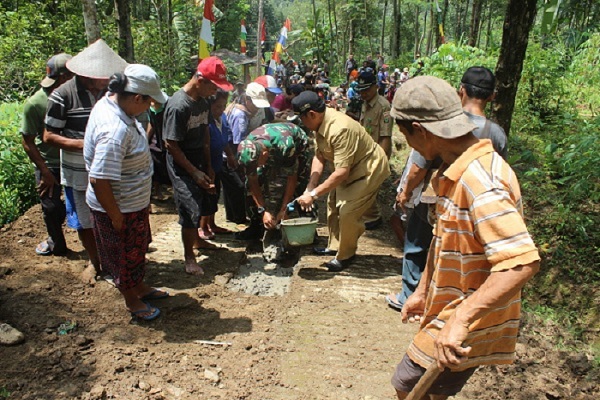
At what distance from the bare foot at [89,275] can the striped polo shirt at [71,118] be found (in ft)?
2.52

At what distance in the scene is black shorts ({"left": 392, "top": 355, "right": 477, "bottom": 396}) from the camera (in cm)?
180

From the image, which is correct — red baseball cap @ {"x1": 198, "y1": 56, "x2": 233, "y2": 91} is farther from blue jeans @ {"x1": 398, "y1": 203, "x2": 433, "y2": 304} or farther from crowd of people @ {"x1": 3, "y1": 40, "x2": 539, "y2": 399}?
blue jeans @ {"x1": 398, "y1": 203, "x2": 433, "y2": 304}

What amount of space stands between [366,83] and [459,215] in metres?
4.26

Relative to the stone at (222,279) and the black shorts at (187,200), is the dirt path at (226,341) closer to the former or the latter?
the stone at (222,279)

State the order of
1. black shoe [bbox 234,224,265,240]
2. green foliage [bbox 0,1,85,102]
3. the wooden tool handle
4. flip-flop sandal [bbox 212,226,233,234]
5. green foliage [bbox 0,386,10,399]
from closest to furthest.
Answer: the wooden tool handle, green foliage [bbox 0,386,10,399], black shoe [bbox 234,224,265,240], flip-flop sandal [bbox 212,226,233,234], green foliage [bbox 0,1,85,102]

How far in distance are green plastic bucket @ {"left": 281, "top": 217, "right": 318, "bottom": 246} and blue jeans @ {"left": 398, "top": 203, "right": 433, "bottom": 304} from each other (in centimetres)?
99

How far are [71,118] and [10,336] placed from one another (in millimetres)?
1666

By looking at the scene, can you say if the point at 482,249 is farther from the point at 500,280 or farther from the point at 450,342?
the point at 450,342

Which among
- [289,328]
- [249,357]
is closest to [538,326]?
[289,328]

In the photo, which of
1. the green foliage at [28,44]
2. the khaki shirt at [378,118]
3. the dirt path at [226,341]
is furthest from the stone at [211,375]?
the green foliage at [28,44]

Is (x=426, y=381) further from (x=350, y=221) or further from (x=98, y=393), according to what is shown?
(x=350, y=221)

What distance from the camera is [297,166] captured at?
4496 mm

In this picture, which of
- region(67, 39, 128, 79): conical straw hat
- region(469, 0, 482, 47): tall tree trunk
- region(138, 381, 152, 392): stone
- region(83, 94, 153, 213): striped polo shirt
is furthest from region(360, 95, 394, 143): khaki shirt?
region(469, 0, 482, 47): tall tree trunk

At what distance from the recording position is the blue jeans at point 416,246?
3.24 metres
